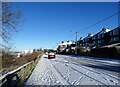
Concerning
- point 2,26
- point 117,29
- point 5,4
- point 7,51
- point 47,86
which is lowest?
point 47,86

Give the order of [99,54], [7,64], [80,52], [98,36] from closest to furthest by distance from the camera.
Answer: [7,64], [99,54], [80,52], [98,36]

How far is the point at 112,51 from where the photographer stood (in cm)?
3272

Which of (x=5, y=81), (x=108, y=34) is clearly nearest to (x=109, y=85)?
(x=5, y=81)

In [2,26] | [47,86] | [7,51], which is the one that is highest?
[2,26]

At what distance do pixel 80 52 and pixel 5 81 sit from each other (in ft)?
169

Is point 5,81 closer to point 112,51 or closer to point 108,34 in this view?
point 112,51

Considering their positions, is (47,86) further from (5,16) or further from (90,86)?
(5,16)

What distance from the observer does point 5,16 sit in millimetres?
16625

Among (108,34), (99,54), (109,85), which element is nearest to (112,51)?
(99,54)

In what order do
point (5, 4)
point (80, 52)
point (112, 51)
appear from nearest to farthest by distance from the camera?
point (5, 4)
point (112, 51)
point (80, 52)

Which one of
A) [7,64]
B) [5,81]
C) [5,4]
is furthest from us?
[5,4]

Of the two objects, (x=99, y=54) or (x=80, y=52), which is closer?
(x=99, y=54)

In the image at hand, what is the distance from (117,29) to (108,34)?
10342mm

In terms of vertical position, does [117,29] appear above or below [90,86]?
above
